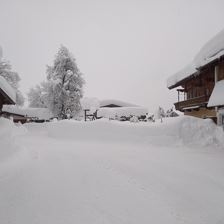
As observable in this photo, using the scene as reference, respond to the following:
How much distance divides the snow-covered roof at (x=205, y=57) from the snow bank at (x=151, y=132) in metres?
4.22

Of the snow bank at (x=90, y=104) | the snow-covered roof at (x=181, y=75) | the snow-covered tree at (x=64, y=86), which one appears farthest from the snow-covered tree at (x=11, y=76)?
the snow-covered roof at (x=181, y=75)

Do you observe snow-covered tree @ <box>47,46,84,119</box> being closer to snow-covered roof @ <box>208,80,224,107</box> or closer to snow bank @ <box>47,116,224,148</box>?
snow bank @ <box>47,116,224,148</box>

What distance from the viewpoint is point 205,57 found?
1842cm

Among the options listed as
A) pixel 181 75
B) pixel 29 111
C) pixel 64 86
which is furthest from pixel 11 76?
pixel 181 75

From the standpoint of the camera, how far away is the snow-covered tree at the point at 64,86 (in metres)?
32.2

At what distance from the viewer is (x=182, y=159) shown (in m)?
11.1

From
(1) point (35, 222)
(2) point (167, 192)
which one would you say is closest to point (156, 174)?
(2) point (167, 192)

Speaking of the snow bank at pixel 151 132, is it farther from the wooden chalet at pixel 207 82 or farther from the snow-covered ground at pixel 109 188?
the snow-covered ground at pixel 109 188

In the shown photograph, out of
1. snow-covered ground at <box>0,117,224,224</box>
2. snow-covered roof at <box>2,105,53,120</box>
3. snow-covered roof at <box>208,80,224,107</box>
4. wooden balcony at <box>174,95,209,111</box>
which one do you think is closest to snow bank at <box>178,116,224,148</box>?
snow-covered roof at <box>208,80,224,107</box>

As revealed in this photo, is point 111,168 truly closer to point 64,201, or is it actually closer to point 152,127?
point 64,201

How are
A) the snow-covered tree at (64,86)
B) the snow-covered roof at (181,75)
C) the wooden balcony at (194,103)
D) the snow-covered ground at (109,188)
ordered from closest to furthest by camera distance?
the snow-covered ground at (109,188), the wooden balcony at (194,103), the snow-covered roof at (181,75), the snow-covered tree at (64,86)

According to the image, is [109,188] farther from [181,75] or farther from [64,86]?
[64,86]

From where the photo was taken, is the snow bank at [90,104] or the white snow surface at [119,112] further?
the snow bank at [90,104]

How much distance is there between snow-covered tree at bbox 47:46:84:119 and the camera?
32156 mm
